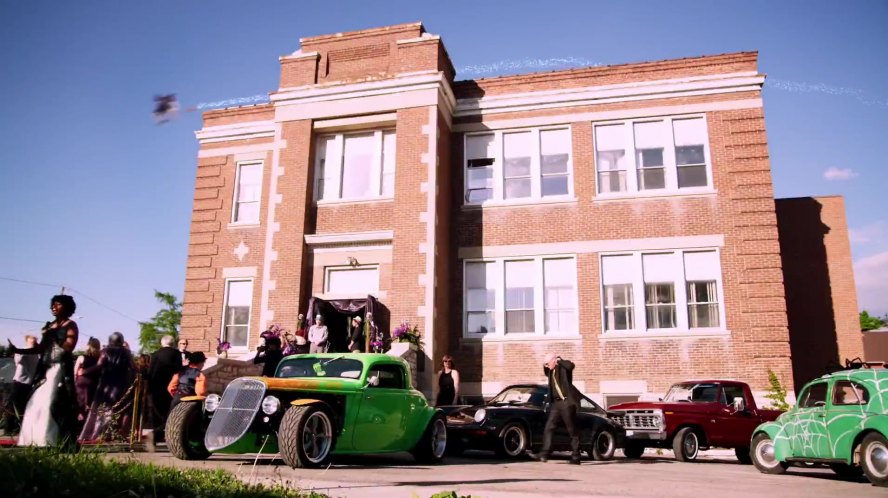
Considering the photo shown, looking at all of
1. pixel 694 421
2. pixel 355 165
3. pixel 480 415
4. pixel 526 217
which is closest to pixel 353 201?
pixel 355 165

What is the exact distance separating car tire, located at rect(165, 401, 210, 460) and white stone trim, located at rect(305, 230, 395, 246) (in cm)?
1014

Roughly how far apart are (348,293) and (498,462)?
8.71 m

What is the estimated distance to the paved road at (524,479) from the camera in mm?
7199

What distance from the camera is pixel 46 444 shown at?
310 inches

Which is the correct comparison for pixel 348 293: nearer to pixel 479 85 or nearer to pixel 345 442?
pixel 479 85

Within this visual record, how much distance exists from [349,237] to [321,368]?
31.0 feet

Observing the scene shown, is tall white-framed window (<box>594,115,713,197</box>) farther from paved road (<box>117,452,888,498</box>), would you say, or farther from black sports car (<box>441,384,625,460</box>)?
paved road (<box>117,452,888,498</box>)

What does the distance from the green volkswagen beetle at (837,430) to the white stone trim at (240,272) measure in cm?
1505

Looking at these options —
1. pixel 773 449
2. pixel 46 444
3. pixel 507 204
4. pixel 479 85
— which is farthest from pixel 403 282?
pixel 46 444

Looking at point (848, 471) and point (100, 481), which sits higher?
point (100, 481)

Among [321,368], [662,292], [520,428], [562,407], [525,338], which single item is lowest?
[520,428]

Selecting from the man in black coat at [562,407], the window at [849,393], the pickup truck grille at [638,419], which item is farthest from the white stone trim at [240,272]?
the window at [849,393]

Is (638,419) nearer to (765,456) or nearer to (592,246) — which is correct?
(765,456)

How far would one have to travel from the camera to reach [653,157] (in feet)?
66.3
